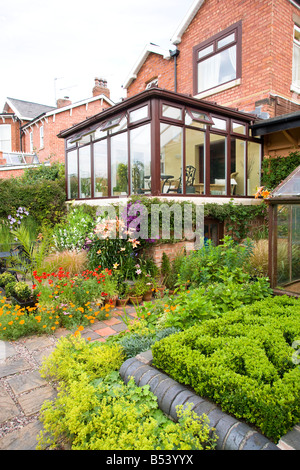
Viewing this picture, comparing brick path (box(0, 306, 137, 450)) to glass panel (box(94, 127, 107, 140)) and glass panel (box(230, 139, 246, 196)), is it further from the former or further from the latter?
glass panel (box(230, 139, 246, 196))

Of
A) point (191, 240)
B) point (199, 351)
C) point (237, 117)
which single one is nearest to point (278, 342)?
point (199, 351)

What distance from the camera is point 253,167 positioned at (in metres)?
8.88

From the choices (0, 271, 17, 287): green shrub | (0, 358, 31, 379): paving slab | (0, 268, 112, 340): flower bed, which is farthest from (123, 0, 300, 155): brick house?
(0, 358, 31, 379): paving slab

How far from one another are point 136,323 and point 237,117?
6749 mm

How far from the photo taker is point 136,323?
3.33 metres

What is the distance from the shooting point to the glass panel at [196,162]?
7.28 m

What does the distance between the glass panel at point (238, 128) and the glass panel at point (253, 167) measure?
0.44 m

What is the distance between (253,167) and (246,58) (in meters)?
3.31

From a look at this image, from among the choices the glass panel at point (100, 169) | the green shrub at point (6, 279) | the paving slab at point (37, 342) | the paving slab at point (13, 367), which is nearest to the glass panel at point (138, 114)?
the glass panel at point (100, 169)

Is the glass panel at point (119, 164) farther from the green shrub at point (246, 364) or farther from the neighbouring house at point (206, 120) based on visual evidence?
the green shrub at point (246, 364)

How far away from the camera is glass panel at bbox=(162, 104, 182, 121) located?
6425 millimetres

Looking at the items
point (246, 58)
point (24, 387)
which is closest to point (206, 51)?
point (246, 58)

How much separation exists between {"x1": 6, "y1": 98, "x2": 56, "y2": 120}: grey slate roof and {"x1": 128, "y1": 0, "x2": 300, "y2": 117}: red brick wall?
16218 millimetres
